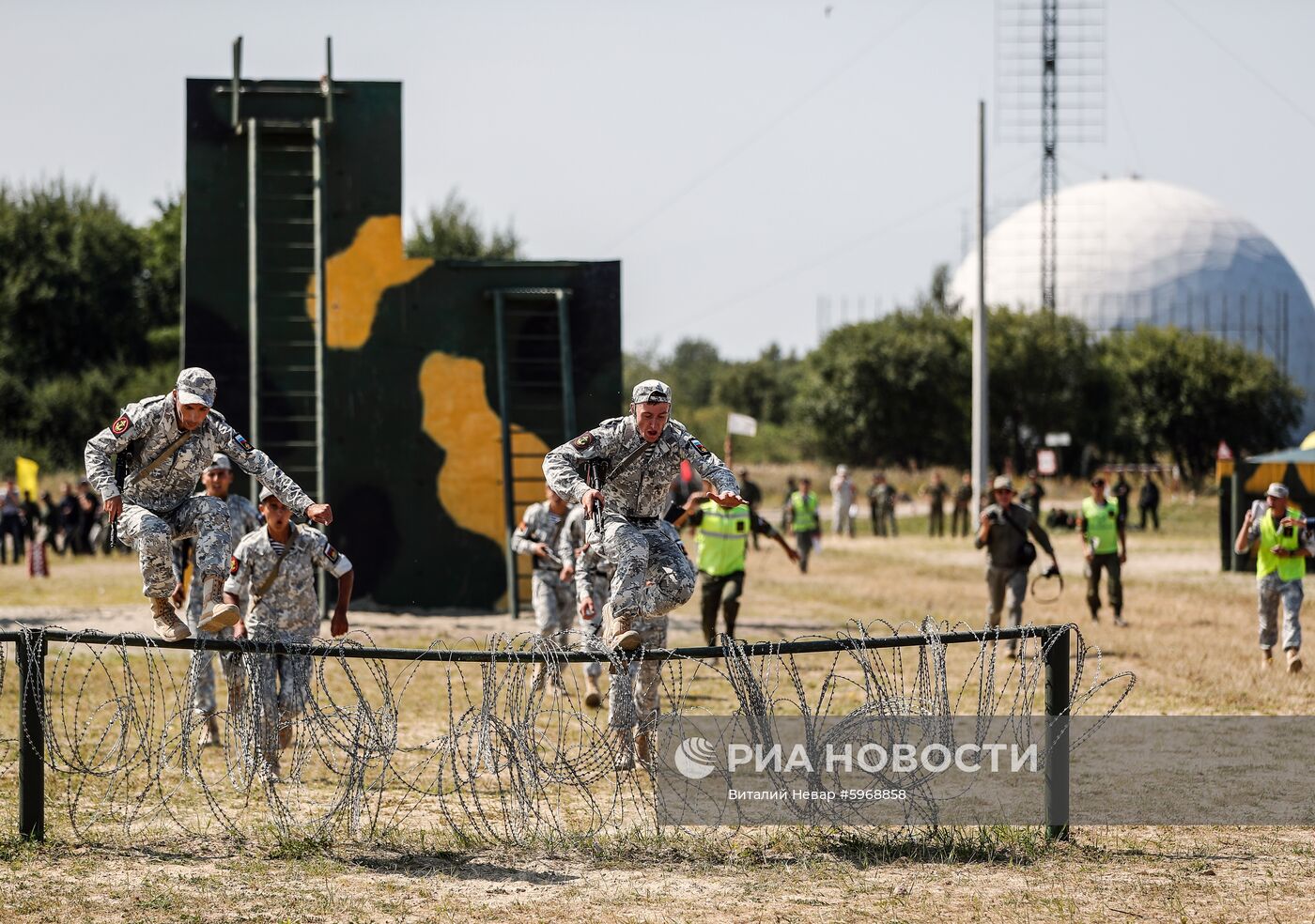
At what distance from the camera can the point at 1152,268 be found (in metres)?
90.6

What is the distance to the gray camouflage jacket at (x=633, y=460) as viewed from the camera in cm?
930

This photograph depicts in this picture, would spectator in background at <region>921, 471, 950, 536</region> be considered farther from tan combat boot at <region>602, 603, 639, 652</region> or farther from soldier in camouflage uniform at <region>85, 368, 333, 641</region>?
soldier in camouflage uniform at <region>85, 368, 333, 641</region>

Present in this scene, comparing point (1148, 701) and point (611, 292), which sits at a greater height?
point (611, 292)

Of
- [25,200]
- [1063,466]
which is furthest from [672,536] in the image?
[1063,466]

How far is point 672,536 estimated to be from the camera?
9719 millimetres

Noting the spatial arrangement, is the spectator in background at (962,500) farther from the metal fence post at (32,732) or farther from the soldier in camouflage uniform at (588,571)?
the metal fence post at (32,732)

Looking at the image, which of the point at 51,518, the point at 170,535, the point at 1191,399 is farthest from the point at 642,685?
the point at 1191,399

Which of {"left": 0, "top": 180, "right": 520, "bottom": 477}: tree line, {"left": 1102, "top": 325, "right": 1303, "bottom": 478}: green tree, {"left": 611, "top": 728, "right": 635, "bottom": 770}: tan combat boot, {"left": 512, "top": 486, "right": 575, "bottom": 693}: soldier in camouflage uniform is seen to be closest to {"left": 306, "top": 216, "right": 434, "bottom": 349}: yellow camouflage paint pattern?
{"left": 512, "top": 486, "right": 575, "bottom": 693}: soldier in camouflage uniform

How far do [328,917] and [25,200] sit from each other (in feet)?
206

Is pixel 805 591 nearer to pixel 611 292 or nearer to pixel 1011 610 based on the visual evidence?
pixel 611 292

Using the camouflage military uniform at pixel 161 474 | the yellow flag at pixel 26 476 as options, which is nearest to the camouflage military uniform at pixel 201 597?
the camouflage military uniform at pixel 161 474

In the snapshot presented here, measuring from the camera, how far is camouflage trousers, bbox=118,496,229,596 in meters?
9.38

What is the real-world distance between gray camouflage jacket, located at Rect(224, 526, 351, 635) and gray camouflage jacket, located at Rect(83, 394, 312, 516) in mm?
896

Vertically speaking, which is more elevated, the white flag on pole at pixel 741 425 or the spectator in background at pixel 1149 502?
the white flag on pole at pixel 741 425
